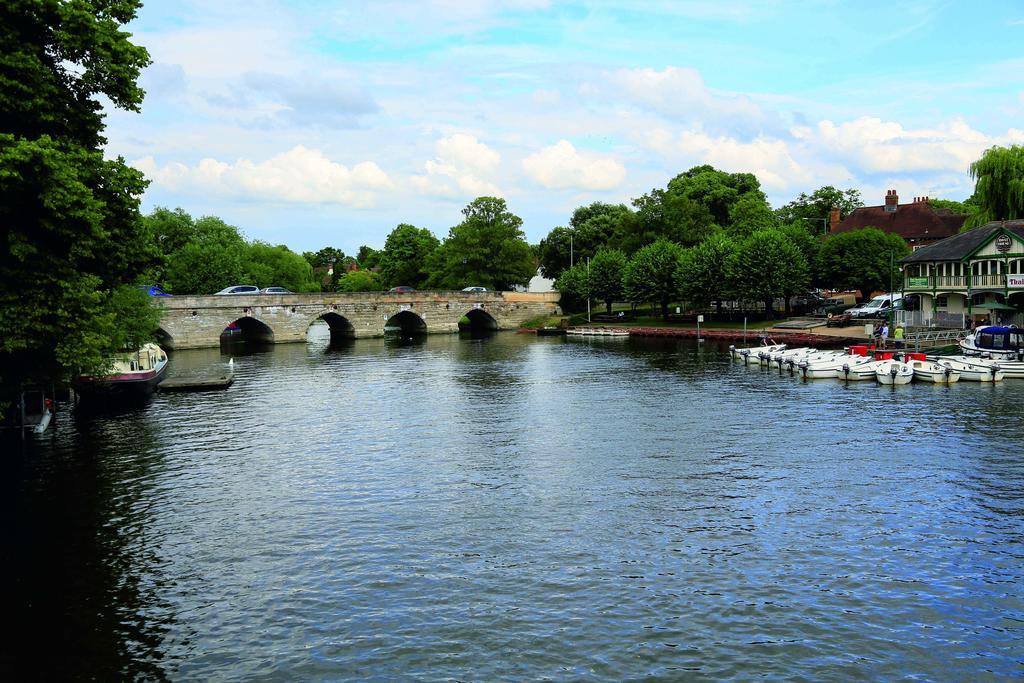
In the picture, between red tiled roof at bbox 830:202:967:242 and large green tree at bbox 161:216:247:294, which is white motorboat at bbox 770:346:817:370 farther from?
large green tree at bbox 161:216:247:294

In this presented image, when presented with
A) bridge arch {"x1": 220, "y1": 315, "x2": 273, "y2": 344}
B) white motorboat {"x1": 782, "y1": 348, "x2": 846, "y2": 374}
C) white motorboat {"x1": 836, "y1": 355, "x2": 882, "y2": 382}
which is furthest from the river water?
bridge arch {"x1": 220, "y1": 315, "x2": 273, "y2": 344}

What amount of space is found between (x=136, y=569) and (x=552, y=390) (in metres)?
37.1

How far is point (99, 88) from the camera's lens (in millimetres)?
33938

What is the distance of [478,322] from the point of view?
453ft

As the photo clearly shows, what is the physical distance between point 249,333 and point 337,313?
18.1 m

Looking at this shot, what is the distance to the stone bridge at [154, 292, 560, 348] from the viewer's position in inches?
3853

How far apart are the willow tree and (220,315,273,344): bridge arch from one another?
85.8 meters

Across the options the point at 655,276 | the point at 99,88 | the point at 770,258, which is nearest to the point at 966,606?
the point at 99,88

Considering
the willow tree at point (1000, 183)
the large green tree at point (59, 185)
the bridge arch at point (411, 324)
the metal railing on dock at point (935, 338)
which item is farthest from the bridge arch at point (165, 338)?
the willow tree at point (1000, 183)

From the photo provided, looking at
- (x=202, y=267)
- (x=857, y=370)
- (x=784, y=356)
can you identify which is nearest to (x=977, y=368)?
(x=857, y=370)

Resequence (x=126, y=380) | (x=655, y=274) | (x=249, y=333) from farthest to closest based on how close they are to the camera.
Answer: (x=249, y=333) < (x=655, y=274) < (x=126, y=380)

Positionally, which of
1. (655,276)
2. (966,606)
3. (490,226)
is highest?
(490,226)

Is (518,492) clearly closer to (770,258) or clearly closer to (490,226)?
(770,258)

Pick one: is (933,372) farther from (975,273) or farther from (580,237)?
(580,237)
